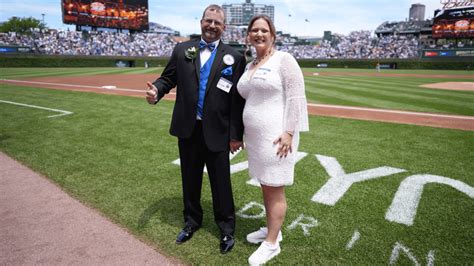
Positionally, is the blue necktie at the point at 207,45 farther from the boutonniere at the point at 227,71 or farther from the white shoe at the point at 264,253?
the white shoe at the point at 264,253

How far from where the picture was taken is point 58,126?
25.8 feet

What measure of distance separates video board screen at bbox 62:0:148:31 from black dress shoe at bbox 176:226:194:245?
189 ft

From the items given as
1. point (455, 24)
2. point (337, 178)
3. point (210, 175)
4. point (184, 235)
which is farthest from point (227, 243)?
point (455, 24)

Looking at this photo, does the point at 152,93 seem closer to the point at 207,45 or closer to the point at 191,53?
the point at 191,53

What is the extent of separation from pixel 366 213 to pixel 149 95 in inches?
112

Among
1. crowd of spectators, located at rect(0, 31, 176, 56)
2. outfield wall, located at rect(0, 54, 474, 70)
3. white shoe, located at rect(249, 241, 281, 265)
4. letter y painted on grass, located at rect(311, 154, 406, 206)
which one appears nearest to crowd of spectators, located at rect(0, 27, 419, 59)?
crowd of spectators, located at rect(0, 31, 176, 56)

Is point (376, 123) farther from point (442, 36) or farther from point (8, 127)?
point (442, 36)

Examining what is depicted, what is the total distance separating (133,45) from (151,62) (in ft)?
43.5

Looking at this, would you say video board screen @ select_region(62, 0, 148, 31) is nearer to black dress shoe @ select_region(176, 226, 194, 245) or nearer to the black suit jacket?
the black suit jacket

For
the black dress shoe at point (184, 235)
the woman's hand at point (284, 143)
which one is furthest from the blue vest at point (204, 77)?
the black dress shoe at point (184, 235)

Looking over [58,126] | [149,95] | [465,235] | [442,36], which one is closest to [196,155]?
[149,95]

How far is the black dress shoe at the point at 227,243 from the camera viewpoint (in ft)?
9.77

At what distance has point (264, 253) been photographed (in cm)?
281

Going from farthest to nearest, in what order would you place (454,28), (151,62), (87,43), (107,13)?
(107,13) → (87,43) → (454,28) → (151,62)
